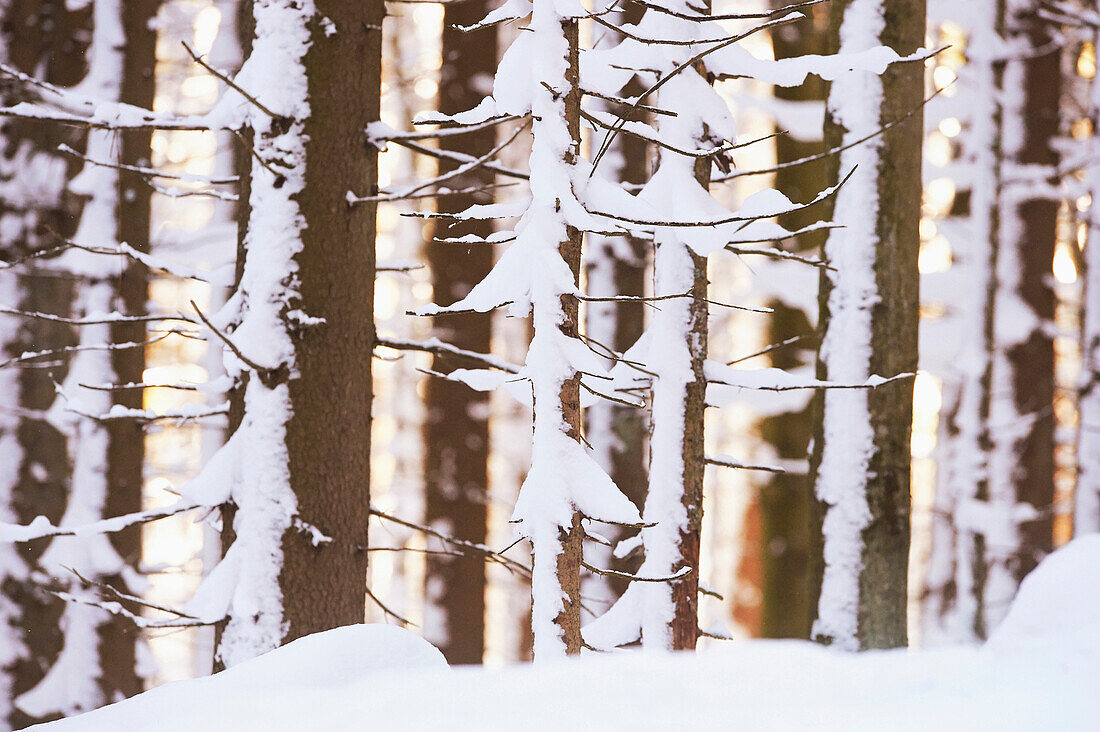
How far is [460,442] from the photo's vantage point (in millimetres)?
8422

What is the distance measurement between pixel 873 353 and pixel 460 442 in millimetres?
4428

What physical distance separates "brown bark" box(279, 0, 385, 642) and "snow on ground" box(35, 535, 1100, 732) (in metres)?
1.24

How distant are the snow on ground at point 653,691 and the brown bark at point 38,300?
4530 mm

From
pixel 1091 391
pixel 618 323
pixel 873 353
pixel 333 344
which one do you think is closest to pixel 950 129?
pixel 1091 391

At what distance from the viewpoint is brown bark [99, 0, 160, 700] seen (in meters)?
6.28

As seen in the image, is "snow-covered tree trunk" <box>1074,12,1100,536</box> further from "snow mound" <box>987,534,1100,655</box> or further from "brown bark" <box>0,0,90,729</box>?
"brown bark" <box>0,0,90,729</box>

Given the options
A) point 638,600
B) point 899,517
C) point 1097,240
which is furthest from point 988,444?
point 638,600

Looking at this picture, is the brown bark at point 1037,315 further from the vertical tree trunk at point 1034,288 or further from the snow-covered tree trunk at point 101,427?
the snow-covered tree trunk at point 101,427

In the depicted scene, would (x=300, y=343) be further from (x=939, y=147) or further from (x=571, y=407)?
(x=939, y=147)

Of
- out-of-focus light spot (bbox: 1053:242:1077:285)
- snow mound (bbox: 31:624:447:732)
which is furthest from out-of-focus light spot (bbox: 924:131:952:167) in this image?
snow mound (bbox: 31:624:447:732)

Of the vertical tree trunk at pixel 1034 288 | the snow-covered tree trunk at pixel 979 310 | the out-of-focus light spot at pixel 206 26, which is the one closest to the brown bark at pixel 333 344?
the snow-covered tree trunk at pixel 979 310

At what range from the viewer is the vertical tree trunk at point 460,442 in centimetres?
828

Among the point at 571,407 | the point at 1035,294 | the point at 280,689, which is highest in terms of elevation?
the point at 1035,294

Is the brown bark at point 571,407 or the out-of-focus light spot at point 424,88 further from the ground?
the out-of-focus light spot at point 424,88
